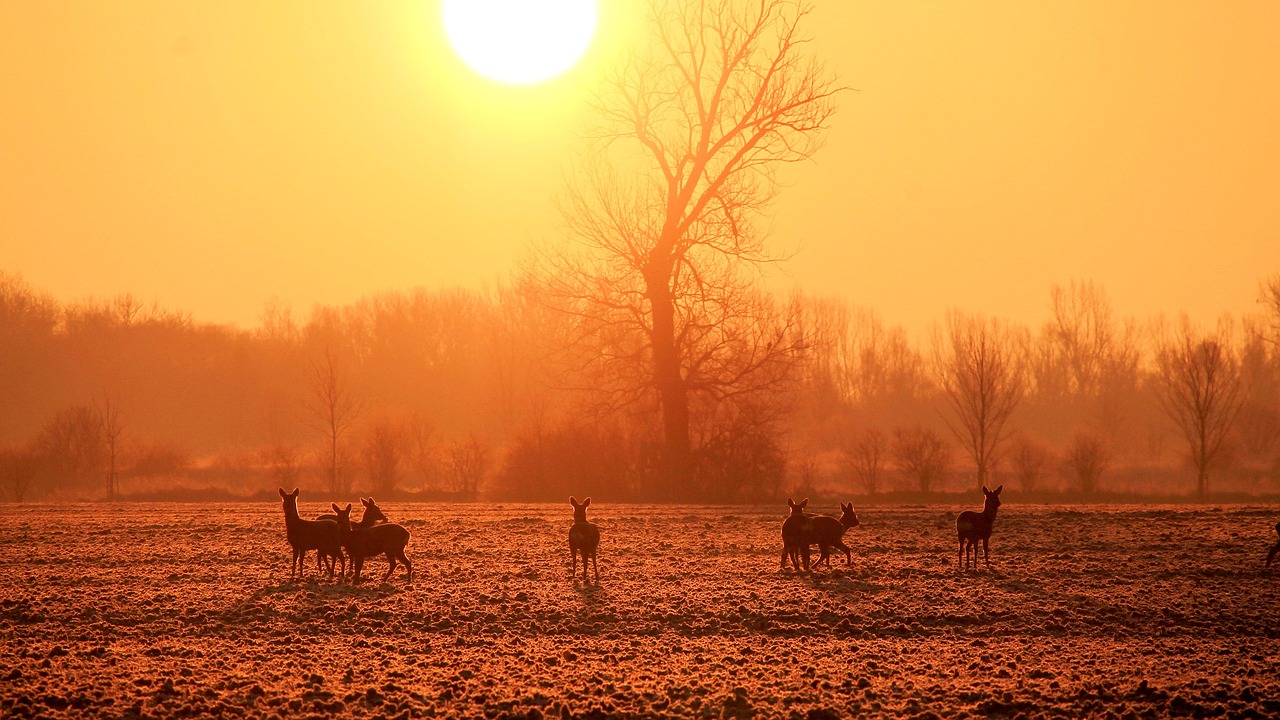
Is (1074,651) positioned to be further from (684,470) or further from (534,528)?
(684,470)

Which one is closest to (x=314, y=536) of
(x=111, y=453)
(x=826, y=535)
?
(x=826, y=535)

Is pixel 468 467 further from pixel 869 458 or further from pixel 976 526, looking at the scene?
pixel 976 526

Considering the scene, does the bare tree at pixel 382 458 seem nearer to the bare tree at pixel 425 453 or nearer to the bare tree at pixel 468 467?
the bare tree at pixel 425 453

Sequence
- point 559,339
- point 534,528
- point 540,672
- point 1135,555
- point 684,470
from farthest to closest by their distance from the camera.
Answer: point 559,339, point 684,470, point 534,528, point 1135,555, point 540,672

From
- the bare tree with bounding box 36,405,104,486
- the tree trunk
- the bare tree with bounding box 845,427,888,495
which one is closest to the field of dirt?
the tree trunk

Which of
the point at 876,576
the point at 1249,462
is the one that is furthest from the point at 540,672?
the point at 1249,462

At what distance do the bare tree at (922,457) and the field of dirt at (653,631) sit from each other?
21.3 metres

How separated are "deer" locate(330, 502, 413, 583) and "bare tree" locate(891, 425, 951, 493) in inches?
1158

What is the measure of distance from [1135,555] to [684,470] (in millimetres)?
23307

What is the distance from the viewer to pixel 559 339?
145 feet

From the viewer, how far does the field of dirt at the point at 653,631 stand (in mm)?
10023

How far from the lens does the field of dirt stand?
32.9ft

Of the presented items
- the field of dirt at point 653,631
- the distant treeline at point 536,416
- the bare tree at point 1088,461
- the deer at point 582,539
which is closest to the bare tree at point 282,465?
the distant treeline at point 536,416

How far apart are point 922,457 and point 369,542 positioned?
3118 cm
